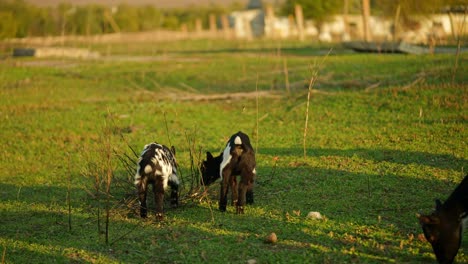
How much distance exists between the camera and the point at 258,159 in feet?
39.3

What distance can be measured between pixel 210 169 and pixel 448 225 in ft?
13.8

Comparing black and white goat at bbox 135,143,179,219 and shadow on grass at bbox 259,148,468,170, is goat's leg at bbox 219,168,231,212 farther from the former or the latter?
shadow on grass at bbox 259,148,468,170

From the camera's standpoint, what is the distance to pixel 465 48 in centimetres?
2536

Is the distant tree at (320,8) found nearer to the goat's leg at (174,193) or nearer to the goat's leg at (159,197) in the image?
the goat's leg at (174,193)

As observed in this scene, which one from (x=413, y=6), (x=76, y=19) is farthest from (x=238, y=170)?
(x=76, y=19)

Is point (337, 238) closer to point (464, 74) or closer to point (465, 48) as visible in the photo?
point (464, 74)

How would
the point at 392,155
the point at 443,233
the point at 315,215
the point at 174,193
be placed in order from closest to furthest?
the point at 443,233 → the point at 315,215 → the point at 174,193 → the point at 392,155

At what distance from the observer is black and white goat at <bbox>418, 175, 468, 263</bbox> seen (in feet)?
21.0

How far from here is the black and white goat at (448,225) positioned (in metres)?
6.41

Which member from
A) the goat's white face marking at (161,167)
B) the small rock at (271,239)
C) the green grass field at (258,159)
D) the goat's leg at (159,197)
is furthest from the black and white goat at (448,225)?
the goat's white face marking at (161,167)

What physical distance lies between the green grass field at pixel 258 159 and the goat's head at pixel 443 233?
30 cm

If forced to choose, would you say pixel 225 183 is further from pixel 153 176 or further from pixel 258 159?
pixel 258 159

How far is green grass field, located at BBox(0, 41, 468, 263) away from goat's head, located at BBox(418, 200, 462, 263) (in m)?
0.30

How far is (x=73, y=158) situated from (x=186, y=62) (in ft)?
53.1
